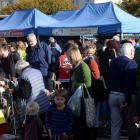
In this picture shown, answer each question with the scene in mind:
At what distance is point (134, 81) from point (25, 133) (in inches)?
74.0

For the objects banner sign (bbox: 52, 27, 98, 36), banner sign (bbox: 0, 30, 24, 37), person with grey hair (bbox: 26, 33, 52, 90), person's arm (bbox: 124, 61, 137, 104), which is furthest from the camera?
banner sign (bbox: 0, 30, 24, 37)

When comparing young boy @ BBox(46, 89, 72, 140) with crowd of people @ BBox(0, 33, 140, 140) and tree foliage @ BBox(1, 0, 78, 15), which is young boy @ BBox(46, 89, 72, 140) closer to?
crowd of people @ BBox(0, 33, 140, 140)

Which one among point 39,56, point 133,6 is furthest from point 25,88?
point 133,6

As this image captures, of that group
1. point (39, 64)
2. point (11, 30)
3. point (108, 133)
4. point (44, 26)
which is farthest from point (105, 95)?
point (11, 30)

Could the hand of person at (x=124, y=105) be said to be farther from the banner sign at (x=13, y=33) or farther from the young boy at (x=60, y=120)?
the banner sign at (x=13, y=33)

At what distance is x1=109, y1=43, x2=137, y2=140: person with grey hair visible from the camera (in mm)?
6762

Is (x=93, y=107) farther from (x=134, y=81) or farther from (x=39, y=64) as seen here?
(x=39, y=64)

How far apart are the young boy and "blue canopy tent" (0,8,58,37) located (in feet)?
42.8

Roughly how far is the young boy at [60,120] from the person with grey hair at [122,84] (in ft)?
2.31

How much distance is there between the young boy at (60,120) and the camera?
7.04m

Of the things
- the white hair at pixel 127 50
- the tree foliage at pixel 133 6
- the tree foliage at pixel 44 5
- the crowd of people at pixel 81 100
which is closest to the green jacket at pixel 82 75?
the crowd of people at pixel 81 100

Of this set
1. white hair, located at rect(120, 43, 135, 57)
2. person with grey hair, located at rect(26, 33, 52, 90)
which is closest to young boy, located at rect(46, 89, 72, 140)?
white hair, located at rect(120, 43, 135, 57)

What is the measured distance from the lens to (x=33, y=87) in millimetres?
7621

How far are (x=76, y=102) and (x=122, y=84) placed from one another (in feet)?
2.92
